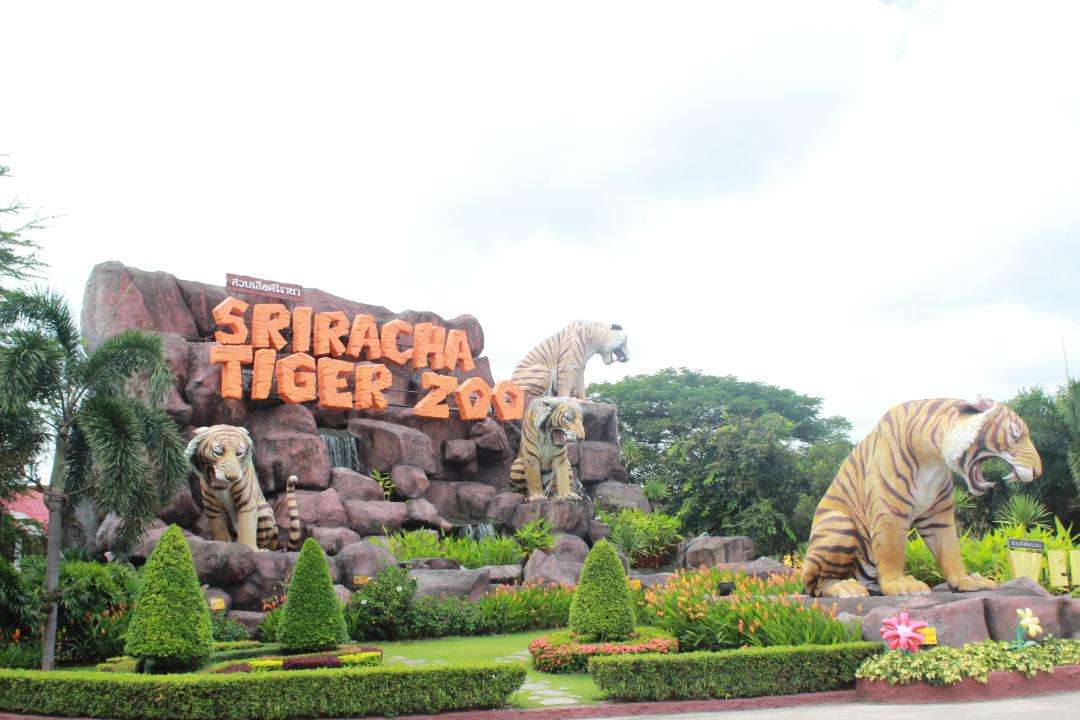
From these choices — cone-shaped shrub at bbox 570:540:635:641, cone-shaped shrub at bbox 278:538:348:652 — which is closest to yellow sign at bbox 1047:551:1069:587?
cone-shaped shrub at bbox 570:540:635:641

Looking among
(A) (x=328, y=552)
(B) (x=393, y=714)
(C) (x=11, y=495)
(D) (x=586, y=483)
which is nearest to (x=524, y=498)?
(D) (x=586, y=483)

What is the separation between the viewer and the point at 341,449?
22797 millimetres

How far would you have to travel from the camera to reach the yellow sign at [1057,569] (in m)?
11.6

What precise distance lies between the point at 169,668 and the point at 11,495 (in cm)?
496

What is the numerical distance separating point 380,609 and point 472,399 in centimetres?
1198

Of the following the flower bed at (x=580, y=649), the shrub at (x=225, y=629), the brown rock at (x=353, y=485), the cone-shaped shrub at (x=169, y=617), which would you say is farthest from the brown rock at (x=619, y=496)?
the cone-shaped shrub at (x=169, y=617)

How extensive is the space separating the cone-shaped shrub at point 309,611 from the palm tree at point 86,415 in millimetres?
2492

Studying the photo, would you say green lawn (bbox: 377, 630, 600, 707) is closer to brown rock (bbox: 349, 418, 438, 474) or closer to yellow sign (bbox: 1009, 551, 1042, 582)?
yellow sign (bbox: 1009, 551, 1042, 582)

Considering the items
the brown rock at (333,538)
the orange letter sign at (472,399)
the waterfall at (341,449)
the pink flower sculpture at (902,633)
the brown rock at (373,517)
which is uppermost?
the orange letter sign at (472,399)

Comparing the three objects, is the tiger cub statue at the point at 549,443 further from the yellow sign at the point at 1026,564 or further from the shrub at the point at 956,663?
the shrub at the point at 956,663

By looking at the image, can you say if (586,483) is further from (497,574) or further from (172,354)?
(172,354)

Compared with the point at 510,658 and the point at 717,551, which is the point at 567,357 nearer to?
the point at 717,551

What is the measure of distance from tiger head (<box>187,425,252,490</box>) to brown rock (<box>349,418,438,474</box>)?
5.78m

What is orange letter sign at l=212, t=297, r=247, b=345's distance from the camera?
868 inches
